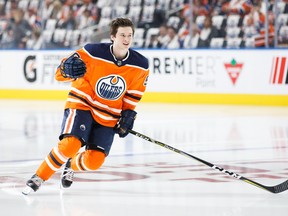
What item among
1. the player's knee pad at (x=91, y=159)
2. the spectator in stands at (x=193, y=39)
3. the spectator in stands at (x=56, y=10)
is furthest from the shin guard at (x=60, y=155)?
the spectator in stands at (x=56, y=10)

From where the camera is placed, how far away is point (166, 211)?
4.32m

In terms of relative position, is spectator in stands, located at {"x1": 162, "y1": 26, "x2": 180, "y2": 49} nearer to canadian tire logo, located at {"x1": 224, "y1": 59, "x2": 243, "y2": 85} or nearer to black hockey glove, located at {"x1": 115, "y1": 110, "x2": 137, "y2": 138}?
canadian tire logo, located at {"x1": 224, "y1": 59, "x2": 243, "y2": 85}

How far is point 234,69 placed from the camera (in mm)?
12523

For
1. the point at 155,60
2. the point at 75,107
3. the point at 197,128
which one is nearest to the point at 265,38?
the point at 155,60

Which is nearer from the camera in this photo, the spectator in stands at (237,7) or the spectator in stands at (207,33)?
the spectator in stands at (237,7)

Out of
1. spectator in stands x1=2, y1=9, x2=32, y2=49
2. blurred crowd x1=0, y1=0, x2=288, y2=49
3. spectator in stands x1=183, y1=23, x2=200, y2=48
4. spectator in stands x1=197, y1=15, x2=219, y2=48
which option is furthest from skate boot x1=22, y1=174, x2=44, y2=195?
spectator in stands x1=2, y1=9, x2=32, y2=49

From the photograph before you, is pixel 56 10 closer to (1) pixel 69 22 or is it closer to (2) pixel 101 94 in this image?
(1) pixel 69 22

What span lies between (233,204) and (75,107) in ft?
3.74

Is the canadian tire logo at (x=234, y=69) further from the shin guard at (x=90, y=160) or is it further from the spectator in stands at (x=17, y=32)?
the shin guard at (x=90, y=160)

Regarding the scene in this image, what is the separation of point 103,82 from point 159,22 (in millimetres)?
8154

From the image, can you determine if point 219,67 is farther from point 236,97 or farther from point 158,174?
point 158,174

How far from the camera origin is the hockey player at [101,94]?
493 cm

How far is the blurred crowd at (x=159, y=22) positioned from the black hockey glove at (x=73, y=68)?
7501 millimetres

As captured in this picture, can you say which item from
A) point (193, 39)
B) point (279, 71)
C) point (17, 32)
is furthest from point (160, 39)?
point (17, 32)
